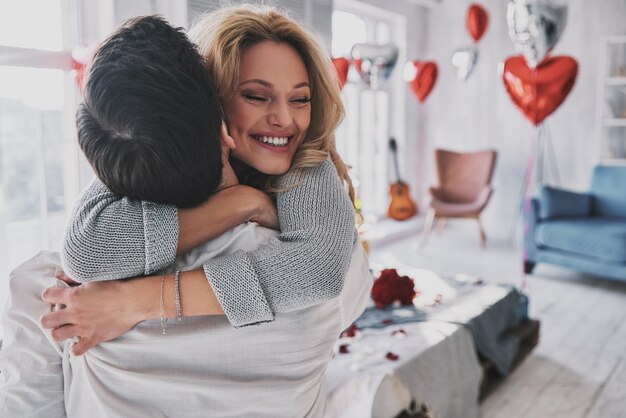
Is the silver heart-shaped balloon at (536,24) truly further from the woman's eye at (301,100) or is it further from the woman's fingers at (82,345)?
the woman's fingers at (82,345)

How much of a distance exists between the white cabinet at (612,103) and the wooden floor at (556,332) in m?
1.31

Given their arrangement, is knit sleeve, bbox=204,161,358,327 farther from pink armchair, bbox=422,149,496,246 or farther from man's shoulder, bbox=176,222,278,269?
pink armchair, bbox=422,149,496,246

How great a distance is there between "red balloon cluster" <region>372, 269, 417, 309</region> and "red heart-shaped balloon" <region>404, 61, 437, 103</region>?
3.34 metres

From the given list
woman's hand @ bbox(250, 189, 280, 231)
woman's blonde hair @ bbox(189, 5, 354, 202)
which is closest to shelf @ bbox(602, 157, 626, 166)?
woman's blonde hair @ bbox(189, 5, 354, 202)

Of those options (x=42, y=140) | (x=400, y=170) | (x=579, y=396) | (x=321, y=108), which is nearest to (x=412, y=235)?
(x=400, y=170)

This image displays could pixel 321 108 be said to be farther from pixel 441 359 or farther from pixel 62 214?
pixel 62 214

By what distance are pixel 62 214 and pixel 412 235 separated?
393cm

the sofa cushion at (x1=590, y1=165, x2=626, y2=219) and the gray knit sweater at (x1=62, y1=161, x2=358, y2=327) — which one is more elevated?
the gray knit sweater at (x1=62, y1=161, x2=358, y2=327)

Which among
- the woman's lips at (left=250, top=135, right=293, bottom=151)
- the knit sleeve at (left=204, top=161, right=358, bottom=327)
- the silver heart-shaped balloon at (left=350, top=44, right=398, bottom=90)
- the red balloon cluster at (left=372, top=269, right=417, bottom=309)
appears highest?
the silver heart-shaped balloon at (left=350, top=44, right=398, bottom=90)

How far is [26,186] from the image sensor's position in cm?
319

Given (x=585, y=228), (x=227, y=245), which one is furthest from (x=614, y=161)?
(x=227, y=245)

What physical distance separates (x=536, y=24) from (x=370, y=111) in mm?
2694

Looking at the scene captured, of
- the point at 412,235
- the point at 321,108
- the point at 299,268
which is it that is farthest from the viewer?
the point at 412,235

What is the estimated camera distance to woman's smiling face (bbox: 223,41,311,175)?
112 cm
